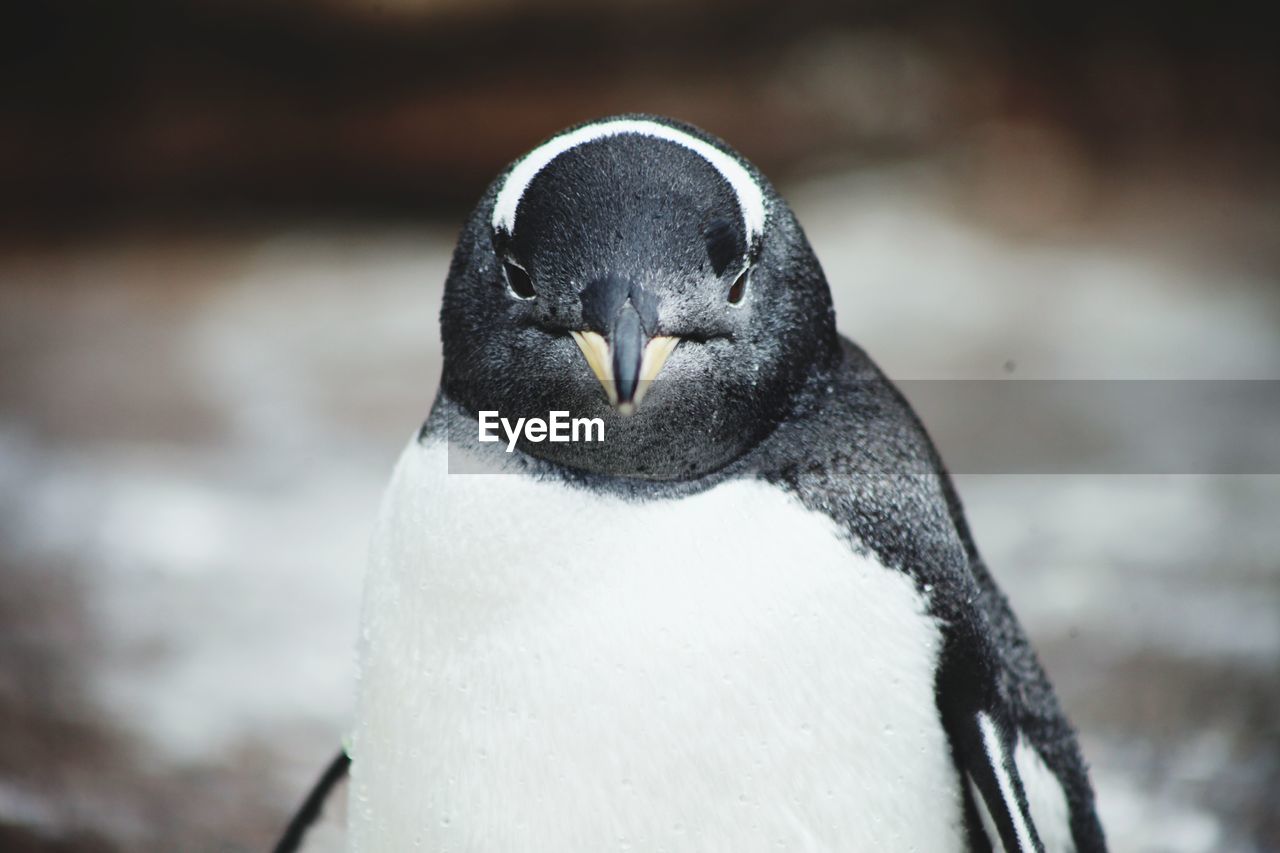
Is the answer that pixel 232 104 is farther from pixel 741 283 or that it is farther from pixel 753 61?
pixel 741 283

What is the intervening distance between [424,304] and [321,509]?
2.18 meters

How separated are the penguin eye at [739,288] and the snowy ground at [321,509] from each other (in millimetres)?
1451

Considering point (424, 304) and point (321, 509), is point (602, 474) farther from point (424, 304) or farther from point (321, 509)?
point (424, 304)

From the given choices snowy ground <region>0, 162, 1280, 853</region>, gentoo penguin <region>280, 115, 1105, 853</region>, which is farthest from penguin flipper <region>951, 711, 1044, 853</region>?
snowy ground <region>0, 162, 1280, 853</region>

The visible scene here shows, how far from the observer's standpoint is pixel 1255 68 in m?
6.32

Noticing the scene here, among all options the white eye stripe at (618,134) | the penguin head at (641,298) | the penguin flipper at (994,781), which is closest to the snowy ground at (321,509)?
the penguin flipper at (994,781)

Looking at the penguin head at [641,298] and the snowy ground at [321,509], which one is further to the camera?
the snowy ground at [321,509]

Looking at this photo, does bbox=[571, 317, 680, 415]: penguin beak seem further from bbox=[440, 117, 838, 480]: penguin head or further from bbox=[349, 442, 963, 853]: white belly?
bbox=[349, 442, 963, 853]: white belly

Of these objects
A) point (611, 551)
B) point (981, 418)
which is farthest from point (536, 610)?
point (981, 418)

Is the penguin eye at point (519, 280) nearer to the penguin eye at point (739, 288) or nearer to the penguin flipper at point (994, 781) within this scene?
the penguin eye at point (739, 288)

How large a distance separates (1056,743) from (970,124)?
5.32 m

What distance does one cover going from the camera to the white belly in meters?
1.37

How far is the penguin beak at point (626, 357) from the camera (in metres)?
1.21

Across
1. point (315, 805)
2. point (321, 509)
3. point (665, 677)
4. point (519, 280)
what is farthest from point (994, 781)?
point (321, 509)
